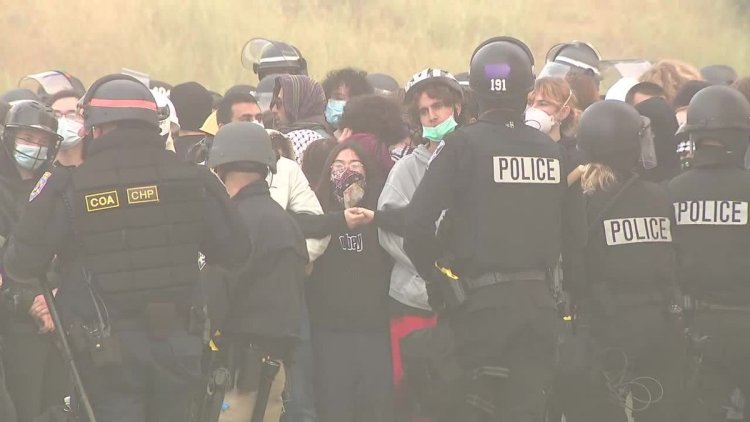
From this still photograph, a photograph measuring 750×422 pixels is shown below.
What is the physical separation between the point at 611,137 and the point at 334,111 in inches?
110

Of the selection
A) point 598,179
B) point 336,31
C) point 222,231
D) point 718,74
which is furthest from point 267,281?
point 336,31

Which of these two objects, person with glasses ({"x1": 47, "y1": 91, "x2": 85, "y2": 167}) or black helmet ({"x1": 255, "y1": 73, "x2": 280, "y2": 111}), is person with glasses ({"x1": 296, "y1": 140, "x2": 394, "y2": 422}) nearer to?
person with glasses ({"x1": 47, "y1": 91, "x2": 85, "y2": 167})

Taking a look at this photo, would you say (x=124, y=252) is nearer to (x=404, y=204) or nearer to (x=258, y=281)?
(x=258, y=281)

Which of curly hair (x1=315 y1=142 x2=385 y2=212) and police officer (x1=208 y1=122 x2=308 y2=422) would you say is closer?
police officer (x1=208 y1=122 x2=308 y2=422)

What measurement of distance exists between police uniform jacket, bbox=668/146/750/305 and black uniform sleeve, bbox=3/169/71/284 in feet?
10.5

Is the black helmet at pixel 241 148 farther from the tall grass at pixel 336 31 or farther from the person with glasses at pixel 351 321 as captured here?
the tall grass at pixel 336 31

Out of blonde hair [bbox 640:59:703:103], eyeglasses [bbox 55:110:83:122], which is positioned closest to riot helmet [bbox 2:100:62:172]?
eyeglasses [bbox 55:110:83:122]

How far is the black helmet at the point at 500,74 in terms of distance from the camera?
6941 mm

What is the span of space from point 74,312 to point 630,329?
110 inches

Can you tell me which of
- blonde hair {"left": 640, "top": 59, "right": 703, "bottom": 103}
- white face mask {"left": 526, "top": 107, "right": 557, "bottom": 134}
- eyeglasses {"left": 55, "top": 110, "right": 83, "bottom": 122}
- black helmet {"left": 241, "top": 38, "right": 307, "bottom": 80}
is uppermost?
black helmet {"left": 241, "top": 38, "right": 307, "bottom": 80}

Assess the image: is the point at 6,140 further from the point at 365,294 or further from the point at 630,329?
the point at 630,329

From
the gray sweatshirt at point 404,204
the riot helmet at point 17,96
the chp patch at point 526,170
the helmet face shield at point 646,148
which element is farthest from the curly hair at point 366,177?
the riot helmet at point 17,96

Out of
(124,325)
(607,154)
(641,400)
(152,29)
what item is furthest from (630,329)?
(152,29)

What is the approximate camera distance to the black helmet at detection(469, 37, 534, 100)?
22.8ft
